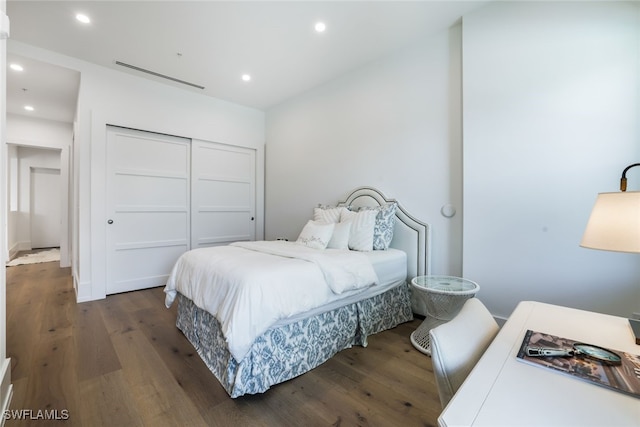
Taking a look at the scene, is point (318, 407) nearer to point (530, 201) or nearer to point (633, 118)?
point (530, 201)

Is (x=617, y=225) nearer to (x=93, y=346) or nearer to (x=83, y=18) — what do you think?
(x=93, y=346)

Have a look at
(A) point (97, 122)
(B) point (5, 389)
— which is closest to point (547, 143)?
(B) point (5, 389)

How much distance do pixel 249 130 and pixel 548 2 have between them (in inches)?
156

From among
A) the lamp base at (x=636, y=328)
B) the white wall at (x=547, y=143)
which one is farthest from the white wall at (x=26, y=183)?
the lamp base at (x=636, y=328)

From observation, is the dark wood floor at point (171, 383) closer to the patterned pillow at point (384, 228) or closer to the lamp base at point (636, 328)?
the patterned pillow at point (384, 228)

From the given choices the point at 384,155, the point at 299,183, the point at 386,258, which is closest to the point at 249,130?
the point at 299,183

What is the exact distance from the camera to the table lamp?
899 millimetres

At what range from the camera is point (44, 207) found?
22.6 feet

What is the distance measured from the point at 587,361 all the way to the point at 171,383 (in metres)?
2.08

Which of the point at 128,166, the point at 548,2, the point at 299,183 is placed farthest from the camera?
the point at 299,183

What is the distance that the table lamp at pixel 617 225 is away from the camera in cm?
90

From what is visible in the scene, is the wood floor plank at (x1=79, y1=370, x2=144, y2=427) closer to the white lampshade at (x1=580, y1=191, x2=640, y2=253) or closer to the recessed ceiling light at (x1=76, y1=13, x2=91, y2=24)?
the white lampshade at (x1=580, y1=191, x2=640, y2=253)

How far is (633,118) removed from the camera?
69.2 inches

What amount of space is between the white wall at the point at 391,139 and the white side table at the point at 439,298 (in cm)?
46
